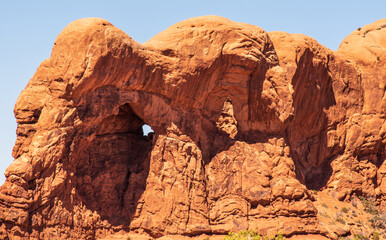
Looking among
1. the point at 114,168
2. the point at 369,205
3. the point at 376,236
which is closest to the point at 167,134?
the point at 114,168

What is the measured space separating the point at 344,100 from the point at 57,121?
75.8 feet

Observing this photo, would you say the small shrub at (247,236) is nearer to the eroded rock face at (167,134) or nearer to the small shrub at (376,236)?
the eroded rock face at (167,134)

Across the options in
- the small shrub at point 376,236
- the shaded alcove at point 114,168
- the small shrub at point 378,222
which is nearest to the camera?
the shaded alcove at point 114,168

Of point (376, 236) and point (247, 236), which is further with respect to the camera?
point (376, 236)

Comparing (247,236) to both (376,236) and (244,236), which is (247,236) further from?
(376,236)

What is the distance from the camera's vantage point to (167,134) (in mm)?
47312

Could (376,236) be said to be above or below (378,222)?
below

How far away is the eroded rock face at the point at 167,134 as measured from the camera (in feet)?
→ 141

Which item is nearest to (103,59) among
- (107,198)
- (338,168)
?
(107,198)

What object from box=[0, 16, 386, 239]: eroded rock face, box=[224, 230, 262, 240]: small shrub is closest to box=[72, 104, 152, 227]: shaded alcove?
box=[0, 16, 386, 239]: eroded rock face

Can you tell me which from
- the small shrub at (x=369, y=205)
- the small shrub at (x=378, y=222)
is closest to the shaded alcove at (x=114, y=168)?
the small shrub at (x=378, y=222)

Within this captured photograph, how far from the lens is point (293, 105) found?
2082 inches

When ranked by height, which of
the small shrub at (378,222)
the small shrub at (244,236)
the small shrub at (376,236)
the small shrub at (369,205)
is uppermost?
the small shrub at (369,205)

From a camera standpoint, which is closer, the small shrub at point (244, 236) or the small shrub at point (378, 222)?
the small shrub at point (244, 236)
